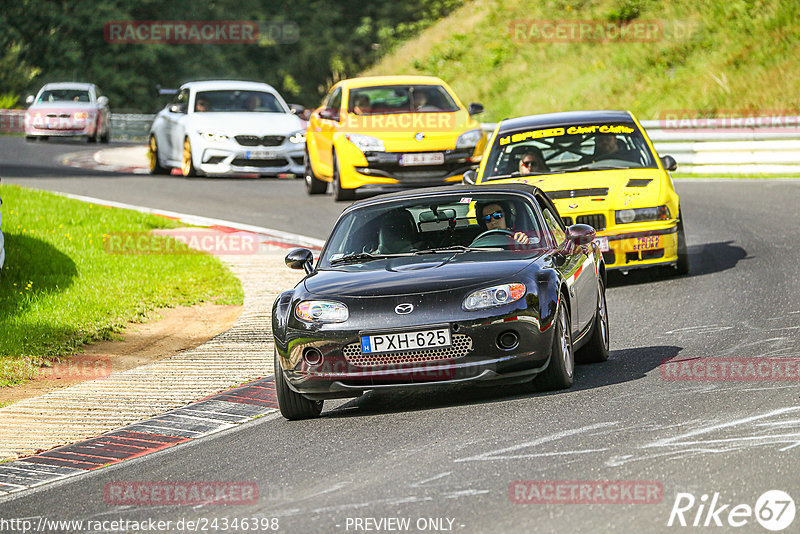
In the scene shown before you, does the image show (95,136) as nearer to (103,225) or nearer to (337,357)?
(103,225)

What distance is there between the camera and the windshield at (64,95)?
38844 mm

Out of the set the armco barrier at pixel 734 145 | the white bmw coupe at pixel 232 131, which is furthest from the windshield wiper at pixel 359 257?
the armco barrier at pixel 734 145

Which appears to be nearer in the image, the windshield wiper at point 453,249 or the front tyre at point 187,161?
the windshield wiper at point 453,249

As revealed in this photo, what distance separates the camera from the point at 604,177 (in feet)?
44.3

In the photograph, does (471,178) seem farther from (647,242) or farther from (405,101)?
(405,101)

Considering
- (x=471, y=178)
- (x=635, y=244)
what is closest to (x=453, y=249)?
(x=635, y=244)

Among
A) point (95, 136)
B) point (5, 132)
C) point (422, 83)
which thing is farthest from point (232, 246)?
point (5, 132)

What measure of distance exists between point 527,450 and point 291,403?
1.99 m

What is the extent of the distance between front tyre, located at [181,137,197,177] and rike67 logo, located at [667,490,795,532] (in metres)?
19.2

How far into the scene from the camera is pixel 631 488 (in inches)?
239

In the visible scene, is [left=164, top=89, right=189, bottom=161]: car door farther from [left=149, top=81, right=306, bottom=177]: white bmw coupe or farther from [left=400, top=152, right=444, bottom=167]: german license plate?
[left=400, top=152, right=444, bottom=167]: german license plate

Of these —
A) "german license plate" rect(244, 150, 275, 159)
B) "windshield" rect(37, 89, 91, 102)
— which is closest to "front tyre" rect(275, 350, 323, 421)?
"german license plate" rect(244, 150, 275, 159)

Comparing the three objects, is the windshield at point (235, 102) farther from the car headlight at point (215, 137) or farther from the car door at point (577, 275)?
the car door at point (577, 275)

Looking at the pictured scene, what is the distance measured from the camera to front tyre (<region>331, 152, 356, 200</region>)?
2073 centimetres
